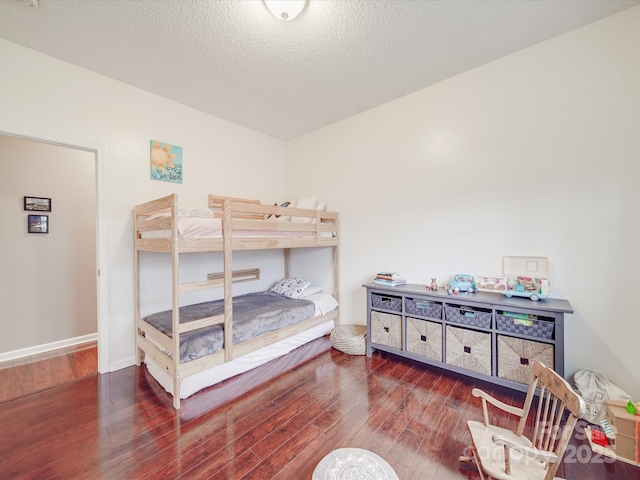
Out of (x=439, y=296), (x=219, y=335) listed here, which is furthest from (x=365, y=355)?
(x=219, y=335)

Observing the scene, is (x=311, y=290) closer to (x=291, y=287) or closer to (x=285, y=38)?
(x=291, y=287)

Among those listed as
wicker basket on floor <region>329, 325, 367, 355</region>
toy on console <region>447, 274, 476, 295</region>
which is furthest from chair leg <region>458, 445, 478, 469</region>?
wicker basket on floor <region>329, 325, 367, 355</region>

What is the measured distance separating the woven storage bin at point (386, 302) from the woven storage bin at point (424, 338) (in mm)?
165

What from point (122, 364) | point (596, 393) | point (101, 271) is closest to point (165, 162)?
point (101, 271)

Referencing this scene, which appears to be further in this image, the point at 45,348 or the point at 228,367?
the point at 45,348

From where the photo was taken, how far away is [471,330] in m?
2.26

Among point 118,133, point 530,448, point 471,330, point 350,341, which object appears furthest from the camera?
point 350,341

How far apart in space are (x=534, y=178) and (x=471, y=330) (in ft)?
4.63

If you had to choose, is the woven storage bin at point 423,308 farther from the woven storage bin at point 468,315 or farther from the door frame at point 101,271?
the door frame at point 101,271

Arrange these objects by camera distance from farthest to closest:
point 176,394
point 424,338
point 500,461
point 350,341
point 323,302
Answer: point 323,302
point 350,341
point 424,338
point 176,394
point 500,461

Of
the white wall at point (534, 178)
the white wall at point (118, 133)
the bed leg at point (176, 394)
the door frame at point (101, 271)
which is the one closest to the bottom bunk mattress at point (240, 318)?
the bed leg at point (176, 394)

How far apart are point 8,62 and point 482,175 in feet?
13.6

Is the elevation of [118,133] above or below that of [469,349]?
above

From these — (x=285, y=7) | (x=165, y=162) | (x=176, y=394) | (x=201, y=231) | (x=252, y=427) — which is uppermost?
(x=285, y=7)
